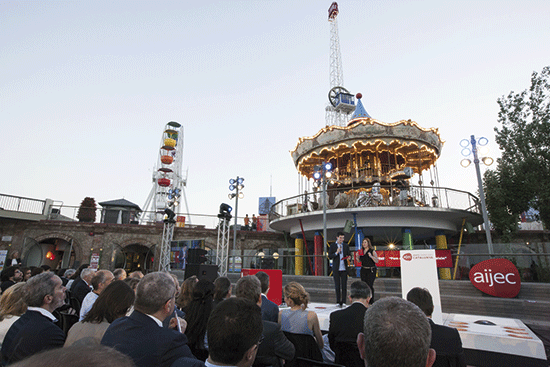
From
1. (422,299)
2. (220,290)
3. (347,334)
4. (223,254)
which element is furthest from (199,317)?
(223,254)

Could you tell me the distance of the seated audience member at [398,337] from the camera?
146 centimetres

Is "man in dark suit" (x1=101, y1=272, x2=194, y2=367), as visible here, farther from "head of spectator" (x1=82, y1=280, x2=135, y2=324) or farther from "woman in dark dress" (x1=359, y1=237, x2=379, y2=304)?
"woman in dark dress" (x1=359, y1=237, x2=379, y2=304)

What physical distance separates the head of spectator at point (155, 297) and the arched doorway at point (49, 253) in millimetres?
22511

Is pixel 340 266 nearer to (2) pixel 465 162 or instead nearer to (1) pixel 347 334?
(1) pixel 347 334

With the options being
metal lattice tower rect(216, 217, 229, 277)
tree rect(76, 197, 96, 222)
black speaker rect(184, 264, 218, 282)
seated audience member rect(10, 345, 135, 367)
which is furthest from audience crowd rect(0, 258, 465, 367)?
tree rect(76, 197, 96, 222)

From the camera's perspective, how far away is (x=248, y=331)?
1.85 metres

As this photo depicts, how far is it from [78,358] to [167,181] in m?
33.2

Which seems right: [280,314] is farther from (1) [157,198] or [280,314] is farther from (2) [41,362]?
(1) [157,198]

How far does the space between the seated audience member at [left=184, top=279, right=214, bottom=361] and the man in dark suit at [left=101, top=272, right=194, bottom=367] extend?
3.02ft

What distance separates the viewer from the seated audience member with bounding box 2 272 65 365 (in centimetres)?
241

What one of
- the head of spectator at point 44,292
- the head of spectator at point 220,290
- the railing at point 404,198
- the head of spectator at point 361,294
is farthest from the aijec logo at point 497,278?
the head of spectator at point 44,292

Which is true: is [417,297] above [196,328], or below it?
above

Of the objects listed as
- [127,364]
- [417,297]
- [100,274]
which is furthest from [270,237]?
[127,364]

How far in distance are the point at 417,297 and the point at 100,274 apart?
451 centimetres
